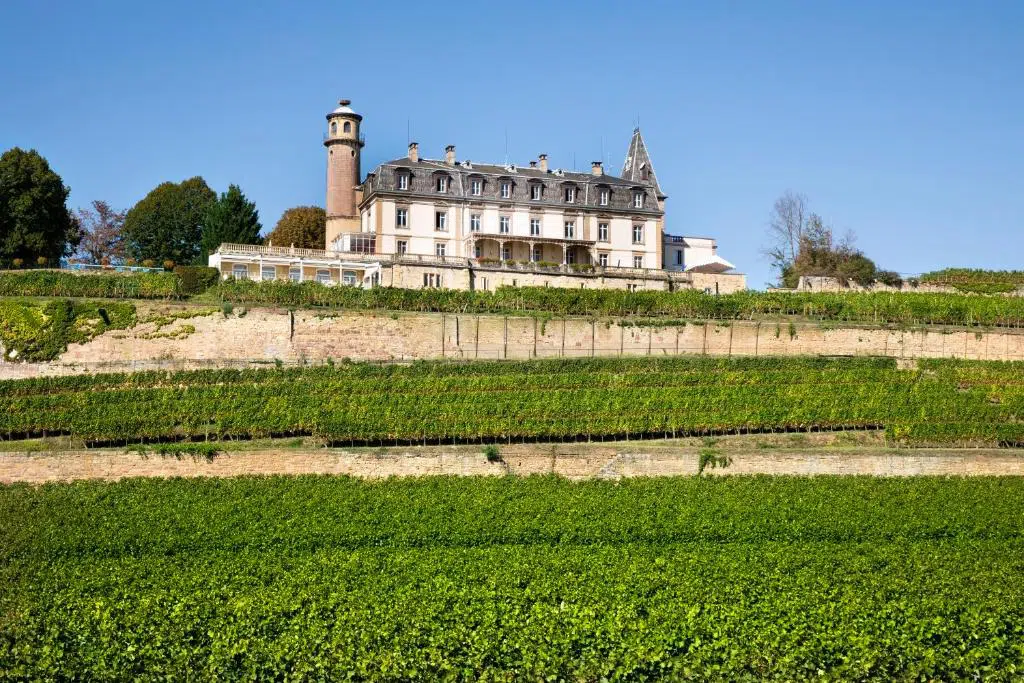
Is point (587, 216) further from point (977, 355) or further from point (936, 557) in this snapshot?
point (936, 557)

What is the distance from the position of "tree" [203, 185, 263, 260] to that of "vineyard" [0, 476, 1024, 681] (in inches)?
1117

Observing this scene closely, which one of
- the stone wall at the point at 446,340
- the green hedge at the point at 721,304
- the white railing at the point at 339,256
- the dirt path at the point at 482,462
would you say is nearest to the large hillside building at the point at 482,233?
the white railing at the point at 339,256

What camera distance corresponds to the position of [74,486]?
85.1 feet

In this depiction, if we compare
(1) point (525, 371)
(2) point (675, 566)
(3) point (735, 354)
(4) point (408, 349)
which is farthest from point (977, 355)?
(2) point (675, 566)

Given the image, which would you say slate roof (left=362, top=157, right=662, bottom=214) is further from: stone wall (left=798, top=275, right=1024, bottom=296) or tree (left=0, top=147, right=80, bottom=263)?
A: tree (left=0, top=147, right=80, bottom=263)

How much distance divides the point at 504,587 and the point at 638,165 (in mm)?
40196

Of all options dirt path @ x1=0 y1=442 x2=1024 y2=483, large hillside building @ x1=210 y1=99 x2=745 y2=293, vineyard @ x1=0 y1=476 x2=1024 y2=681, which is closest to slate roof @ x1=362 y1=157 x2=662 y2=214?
large hillside building @ x1=210 y1=99 x2=745 y2=293

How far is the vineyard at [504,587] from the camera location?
54.2 feet

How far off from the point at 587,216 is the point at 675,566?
108 ft

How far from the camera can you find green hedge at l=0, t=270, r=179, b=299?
37.4 metres

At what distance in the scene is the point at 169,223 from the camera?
199 ft

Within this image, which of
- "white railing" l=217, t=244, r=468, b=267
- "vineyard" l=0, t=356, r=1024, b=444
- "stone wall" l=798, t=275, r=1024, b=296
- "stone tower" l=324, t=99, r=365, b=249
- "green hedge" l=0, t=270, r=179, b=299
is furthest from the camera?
"stone tower" l=324, t=99, r=365, b=249

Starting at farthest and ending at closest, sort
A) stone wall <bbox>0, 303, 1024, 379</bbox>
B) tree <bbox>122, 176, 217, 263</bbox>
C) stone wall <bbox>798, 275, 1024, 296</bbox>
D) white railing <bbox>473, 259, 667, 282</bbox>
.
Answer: tree <bbox>122, 176, 217, 263</bbox>, stone wall <bbox>798, 275, 1024, 296</bbox>, white railing <bbox>473, 259, 667, 282</bbox>, stone wall <bbox>0, 303, 1024, 379</bbox>

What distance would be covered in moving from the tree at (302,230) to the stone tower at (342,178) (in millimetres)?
9742
